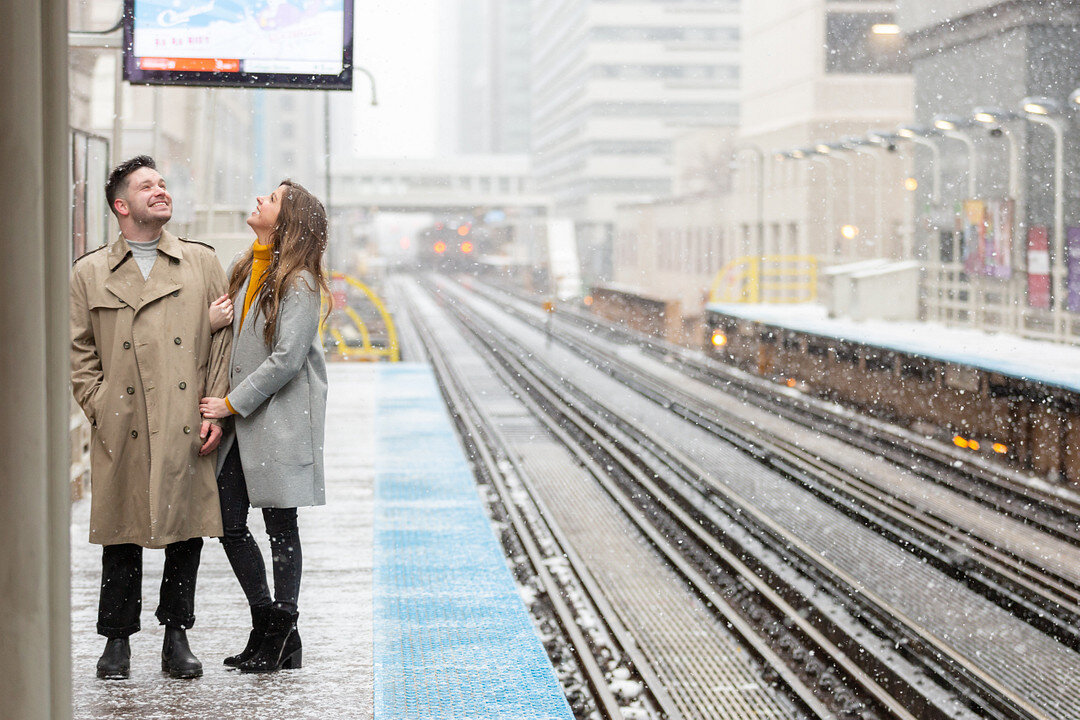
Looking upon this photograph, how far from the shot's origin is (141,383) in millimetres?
3482

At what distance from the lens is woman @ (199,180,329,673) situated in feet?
11.6

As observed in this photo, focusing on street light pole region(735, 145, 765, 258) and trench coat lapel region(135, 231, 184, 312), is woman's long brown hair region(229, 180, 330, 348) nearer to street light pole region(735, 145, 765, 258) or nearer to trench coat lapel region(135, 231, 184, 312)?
trench coat lapel region(135, 231, 184, 312)

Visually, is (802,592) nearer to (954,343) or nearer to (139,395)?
Result: (139,395)

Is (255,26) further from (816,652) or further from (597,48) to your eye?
(597,48)

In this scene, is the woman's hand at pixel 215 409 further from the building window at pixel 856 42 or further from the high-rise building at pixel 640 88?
the high-rise building at pixel 640 88

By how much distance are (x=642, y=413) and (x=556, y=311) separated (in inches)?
911

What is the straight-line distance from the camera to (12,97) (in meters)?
2.21

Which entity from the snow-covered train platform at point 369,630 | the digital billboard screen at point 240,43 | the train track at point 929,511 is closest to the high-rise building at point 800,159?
the train track at point 929,511

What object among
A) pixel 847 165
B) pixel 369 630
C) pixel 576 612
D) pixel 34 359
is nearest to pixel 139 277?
pixel 34 359

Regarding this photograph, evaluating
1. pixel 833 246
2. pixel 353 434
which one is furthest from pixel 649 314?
pixel 353 434

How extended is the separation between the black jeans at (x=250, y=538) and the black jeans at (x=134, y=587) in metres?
0.11

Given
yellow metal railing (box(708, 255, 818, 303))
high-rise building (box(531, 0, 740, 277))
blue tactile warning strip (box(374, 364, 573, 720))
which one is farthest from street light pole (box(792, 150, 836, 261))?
high-rise building (box(531, 0, 740, 277))

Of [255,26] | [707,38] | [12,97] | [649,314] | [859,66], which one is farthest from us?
[707,38]

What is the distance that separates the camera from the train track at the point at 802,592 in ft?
17.8
